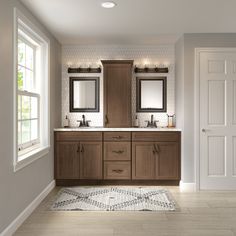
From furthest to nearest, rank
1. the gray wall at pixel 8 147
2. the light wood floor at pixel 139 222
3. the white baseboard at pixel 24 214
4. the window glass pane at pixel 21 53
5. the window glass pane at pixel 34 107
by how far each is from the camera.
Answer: the window glass pane at pixel 34 107 < the window glass pane at pixel 21 53 < the light wood floor at pixel 139 222 < the white baseboard at pixel 24 214 < the gray wall at pixel 8 147

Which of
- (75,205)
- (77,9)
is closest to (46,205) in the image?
(75,205)

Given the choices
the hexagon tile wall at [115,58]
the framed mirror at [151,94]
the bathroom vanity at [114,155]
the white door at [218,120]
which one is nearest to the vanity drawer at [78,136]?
the bathroom vanity at [114,155]

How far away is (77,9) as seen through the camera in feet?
11.2

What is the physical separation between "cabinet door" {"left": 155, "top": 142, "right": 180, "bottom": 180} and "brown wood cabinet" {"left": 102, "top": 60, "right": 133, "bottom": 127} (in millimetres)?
709

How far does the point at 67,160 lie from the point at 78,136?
16.6 inches

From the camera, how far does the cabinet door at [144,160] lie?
466 centimetres

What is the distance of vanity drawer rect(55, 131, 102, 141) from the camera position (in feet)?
15.4

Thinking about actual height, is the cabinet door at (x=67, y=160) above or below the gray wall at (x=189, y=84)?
below

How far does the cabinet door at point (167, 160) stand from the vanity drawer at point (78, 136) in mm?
965

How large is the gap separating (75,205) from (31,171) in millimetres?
719

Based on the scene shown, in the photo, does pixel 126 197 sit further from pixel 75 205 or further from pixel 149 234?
pixel 149 234

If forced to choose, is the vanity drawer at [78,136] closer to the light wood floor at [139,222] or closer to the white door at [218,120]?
the light wood floor at [139,222]

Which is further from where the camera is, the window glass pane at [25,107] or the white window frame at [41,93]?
the window glass pane at [25,107]

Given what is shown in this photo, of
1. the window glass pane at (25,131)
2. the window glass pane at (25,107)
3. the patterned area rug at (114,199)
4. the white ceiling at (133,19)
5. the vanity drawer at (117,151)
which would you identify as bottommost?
the patterned area rug at (114,199)
